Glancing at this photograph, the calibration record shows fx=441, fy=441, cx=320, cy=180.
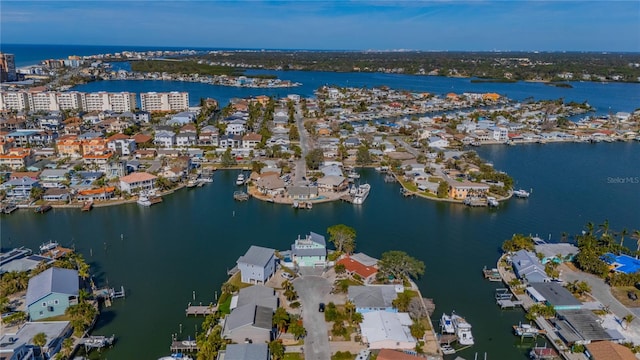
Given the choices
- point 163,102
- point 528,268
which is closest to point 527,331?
point 528,268

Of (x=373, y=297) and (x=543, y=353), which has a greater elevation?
(x=373, y=297)

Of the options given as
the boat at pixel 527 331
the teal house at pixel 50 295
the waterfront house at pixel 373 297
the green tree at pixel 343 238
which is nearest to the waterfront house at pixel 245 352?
the waterfront house at pixel 373 297

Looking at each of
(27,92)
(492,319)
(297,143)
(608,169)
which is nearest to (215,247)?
(492,319)

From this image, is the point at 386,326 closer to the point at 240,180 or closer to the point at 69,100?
the point at 240,180

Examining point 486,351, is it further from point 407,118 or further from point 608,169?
point 407,118

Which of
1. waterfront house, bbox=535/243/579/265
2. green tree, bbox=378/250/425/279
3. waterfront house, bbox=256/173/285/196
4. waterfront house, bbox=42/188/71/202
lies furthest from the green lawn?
waterfront house, bbox=42/188/71/202

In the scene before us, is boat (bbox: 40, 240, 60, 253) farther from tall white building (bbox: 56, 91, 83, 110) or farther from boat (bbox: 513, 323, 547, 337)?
tall white building (bbox: 56, 91, 83, 110)
